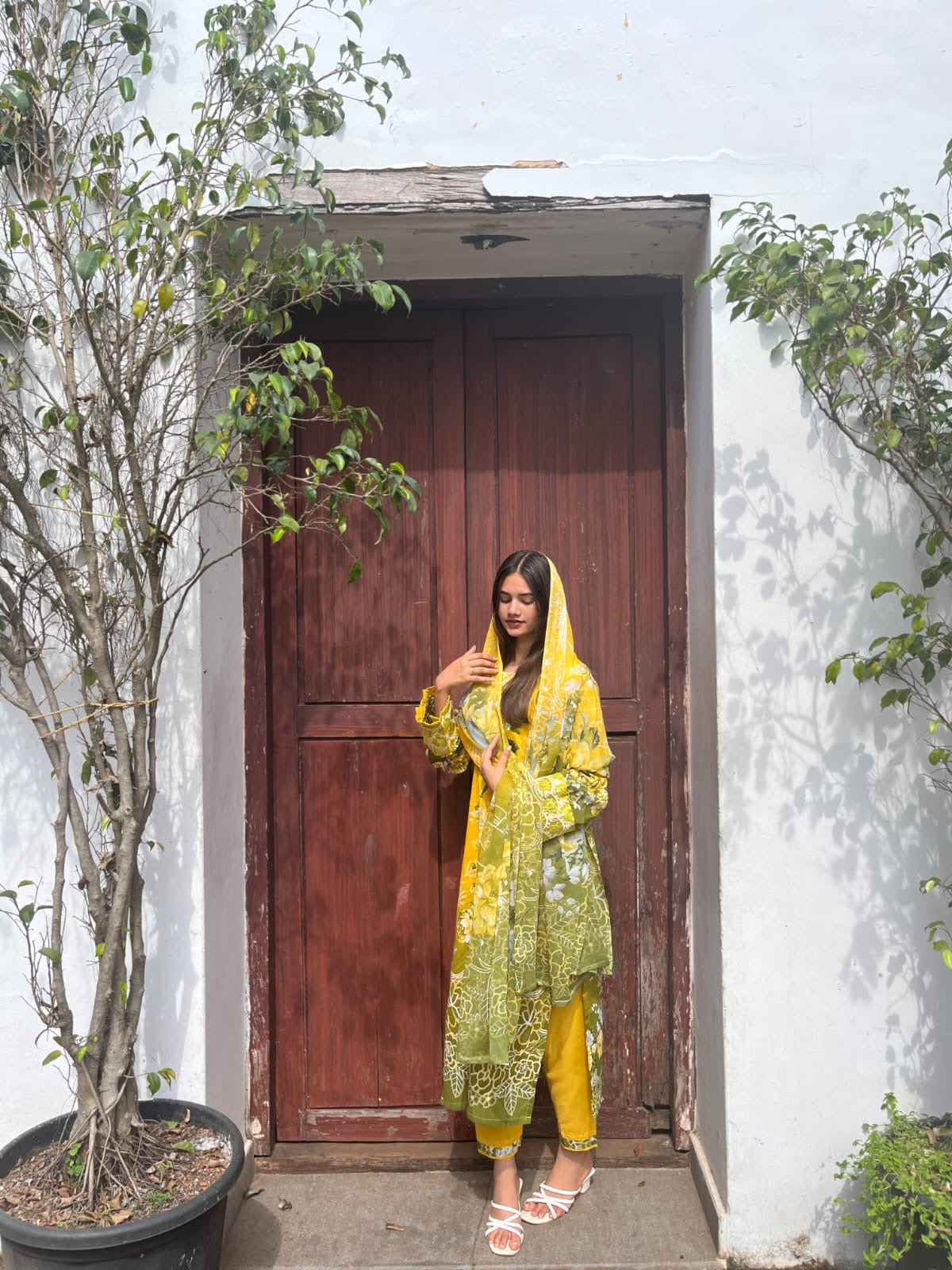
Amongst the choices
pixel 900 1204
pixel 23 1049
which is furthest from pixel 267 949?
pixel 900 1204

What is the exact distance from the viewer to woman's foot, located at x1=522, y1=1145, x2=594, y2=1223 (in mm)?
2355

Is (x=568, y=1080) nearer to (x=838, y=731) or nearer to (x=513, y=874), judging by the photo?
(x=513, y=874)

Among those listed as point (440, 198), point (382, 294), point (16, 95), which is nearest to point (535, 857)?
point (382, 294)

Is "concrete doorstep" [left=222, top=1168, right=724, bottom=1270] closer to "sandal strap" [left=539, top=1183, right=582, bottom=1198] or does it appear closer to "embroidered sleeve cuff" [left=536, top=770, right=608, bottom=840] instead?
"sandal strap" [left=539, top=1183, right=582, bottom=1198]

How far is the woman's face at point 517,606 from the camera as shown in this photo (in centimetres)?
230

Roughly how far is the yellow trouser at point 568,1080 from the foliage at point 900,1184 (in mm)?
597

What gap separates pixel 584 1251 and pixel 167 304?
227 centimetres

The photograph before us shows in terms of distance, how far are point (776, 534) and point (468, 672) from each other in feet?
2.62

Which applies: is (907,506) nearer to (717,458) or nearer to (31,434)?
(717,458)

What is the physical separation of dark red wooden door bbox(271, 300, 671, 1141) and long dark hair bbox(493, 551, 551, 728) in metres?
0.33

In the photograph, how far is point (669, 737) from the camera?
2.64 metres

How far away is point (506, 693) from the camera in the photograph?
235cm

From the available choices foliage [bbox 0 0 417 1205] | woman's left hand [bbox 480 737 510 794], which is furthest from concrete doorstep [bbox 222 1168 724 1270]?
woman's left hand [bbox 480 737 510 794]

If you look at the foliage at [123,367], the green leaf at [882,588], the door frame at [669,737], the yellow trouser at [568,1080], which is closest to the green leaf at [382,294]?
the foliage at [123,367]
